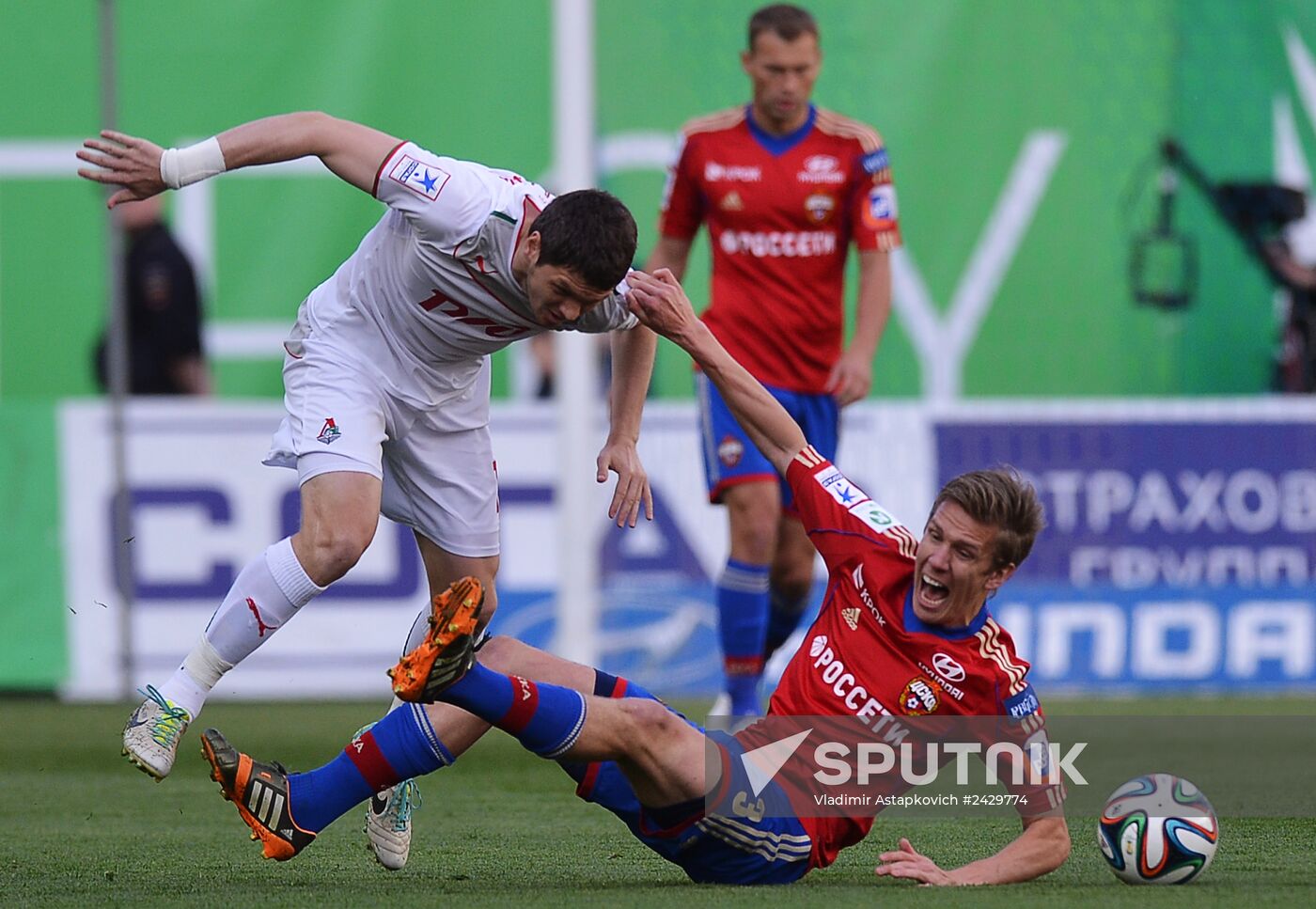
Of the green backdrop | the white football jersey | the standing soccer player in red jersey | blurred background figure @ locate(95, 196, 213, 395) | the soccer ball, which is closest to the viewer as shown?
the soccer ball

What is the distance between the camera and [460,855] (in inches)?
190

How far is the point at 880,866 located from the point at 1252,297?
6.78 meters

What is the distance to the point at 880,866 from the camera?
13.1 feet

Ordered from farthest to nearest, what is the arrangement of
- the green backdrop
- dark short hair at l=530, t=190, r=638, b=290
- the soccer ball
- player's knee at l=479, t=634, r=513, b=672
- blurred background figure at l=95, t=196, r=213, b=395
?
blurred background figure at l=95, t=196, r=213, b=395 < the green backdrop < dark short hair at l=530, t=190, r=638, b=290 < player's knee at l=479, t=634, r=513, b=672 < the soccer ball

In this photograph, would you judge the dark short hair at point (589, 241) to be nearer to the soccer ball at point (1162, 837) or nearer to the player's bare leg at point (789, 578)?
the soccer ball at point (1162, 837)

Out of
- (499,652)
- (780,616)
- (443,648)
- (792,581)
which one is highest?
(443,648)

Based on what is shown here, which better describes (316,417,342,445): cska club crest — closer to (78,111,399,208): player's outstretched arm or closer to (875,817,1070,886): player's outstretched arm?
(78,111,399,208): player's outstretched arm

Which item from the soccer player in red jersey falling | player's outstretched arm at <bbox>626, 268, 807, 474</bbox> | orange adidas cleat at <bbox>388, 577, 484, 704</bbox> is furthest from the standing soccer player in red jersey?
orange adidas cleat at <bbox>388, 577, 484, 704</bbox>

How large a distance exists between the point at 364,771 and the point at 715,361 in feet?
3.93

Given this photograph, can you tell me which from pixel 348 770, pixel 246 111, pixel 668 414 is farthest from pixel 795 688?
pixel 246 111

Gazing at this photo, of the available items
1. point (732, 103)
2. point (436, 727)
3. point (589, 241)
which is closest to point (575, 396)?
point (732, 103)

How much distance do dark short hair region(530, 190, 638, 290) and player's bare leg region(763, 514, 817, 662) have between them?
2.80 m

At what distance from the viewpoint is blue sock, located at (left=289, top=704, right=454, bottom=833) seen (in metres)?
4.13

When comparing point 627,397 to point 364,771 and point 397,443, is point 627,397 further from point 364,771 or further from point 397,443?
point 364,771
